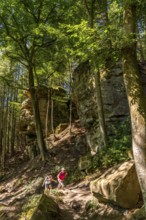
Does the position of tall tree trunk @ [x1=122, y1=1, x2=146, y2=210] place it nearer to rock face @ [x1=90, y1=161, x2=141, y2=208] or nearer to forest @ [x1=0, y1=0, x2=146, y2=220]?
forest @ [x1=0, y1=0, x2=146, y2=220]

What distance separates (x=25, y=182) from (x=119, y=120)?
655 centimetres

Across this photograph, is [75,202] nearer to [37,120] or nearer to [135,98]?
[135,98]

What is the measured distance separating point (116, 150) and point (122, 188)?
2446mm

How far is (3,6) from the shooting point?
35.4ft

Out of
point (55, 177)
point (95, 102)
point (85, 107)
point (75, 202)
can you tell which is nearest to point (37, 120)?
point (85, 107)

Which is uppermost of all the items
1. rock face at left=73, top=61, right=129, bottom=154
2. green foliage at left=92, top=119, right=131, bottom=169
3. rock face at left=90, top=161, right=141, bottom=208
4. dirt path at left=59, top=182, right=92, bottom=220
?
rock face at left=73, top=61, right=129, bottom=154

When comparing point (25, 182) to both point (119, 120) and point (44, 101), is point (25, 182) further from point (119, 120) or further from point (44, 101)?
point (44, 101)

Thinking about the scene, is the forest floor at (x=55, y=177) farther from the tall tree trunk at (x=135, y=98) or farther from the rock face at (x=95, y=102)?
the rock face at (x=95, y=102)

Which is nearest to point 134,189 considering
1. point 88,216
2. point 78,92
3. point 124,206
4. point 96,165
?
point 124,206

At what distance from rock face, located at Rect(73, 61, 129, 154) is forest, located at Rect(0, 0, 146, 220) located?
0.16 ft

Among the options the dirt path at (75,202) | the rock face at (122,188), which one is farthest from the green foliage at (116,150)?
the rock face at (122,188)


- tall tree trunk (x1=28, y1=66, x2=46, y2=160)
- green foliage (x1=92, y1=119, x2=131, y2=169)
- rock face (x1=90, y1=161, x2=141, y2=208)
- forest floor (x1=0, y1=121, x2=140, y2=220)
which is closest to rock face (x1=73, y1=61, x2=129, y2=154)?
green foliage (x1=92, y1=119, x2=131, y2=169)

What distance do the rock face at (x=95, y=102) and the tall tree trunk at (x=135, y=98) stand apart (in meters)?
4.41

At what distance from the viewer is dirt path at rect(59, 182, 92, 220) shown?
6474 mm
